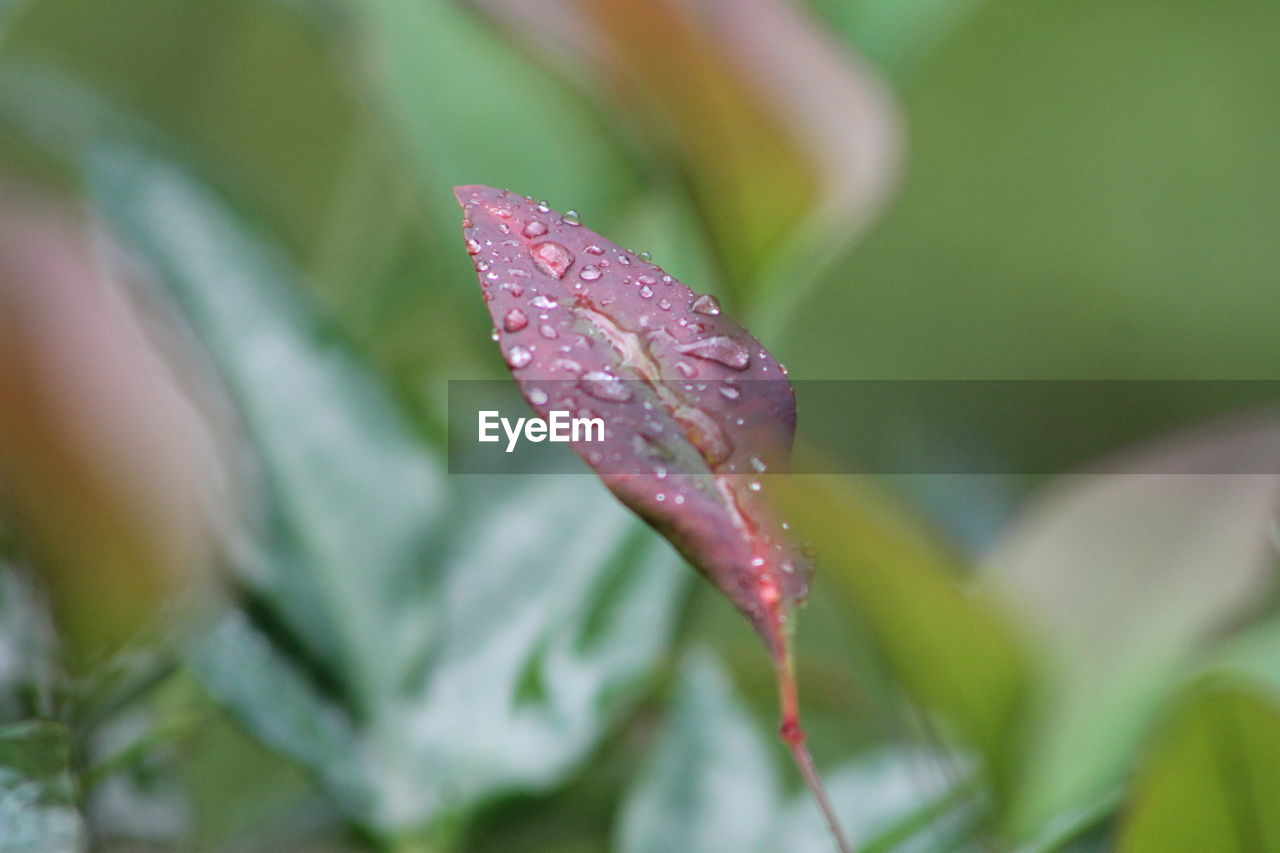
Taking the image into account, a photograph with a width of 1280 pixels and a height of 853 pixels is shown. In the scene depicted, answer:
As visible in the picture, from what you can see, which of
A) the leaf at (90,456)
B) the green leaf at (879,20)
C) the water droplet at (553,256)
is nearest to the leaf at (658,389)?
the water droplet at (553,256)

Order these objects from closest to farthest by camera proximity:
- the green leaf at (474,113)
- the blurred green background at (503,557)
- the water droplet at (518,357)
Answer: the water droplet at (518,357), the blurred green background at (503,557), the green leaf at (474,113)

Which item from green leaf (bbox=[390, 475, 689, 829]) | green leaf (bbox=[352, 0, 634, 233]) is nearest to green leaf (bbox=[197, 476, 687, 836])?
green leaf (bbox=[390, 475, 689, 829])

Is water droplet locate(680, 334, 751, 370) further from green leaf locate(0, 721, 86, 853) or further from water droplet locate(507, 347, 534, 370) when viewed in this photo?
green leaf locate(0, 721, 86, 853)

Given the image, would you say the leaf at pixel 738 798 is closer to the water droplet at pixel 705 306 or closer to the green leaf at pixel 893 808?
the green leaf at pixel 893 808

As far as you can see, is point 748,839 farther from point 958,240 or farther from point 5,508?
point 958,240

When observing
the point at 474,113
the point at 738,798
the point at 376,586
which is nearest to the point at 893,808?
the point at 738,798

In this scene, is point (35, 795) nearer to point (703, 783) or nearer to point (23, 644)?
point (23, 644)
